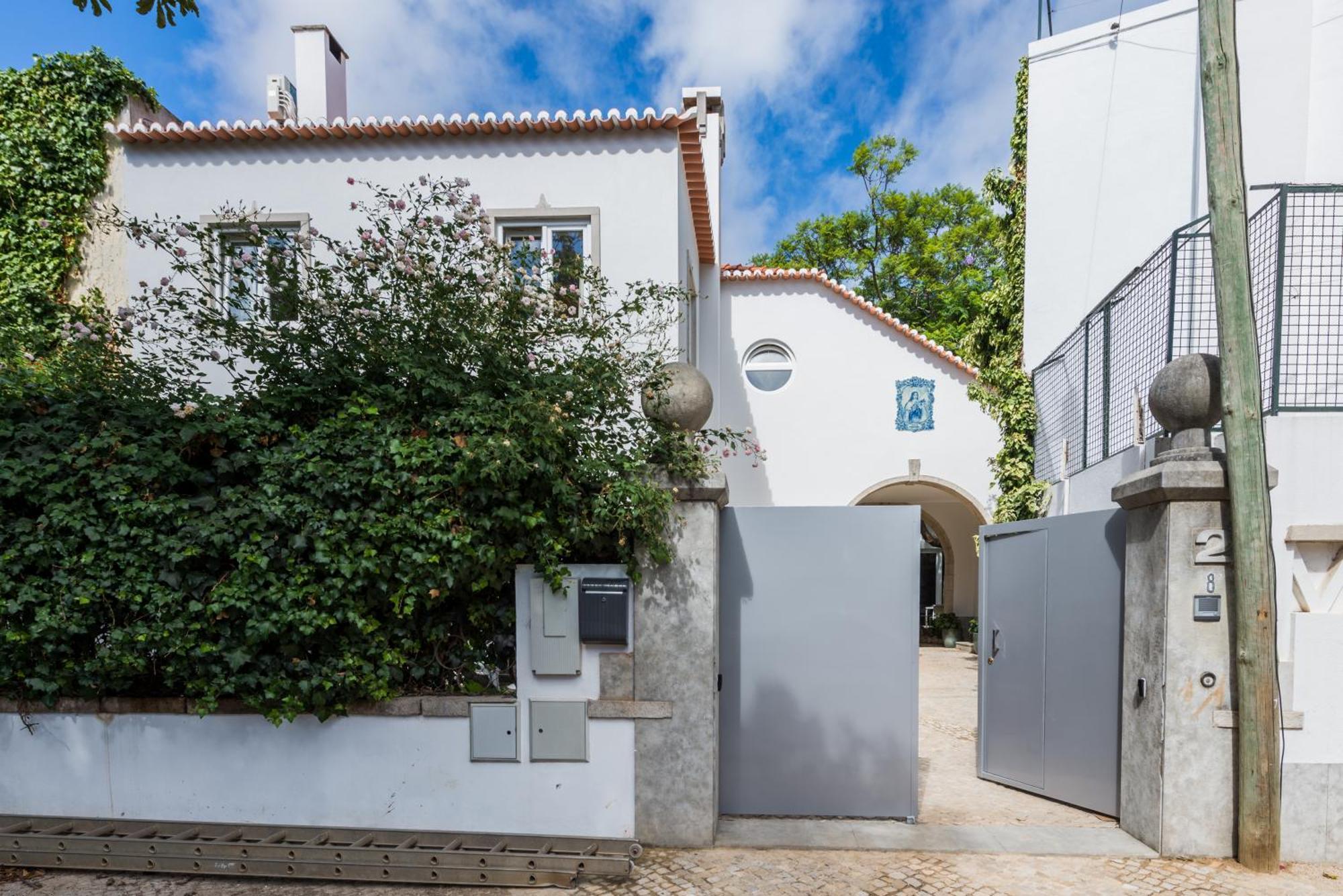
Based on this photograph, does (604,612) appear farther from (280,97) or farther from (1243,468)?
(280,97)

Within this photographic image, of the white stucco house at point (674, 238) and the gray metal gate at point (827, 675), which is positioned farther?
the white stucco house at point (674, 238)

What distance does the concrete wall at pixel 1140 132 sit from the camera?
29.1 ft

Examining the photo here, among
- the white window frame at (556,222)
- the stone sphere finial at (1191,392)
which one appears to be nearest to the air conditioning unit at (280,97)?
the white window frame at (556,222)

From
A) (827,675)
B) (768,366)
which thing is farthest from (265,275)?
(768,366)

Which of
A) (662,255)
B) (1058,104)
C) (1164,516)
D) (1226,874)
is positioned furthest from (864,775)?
(1058,104)

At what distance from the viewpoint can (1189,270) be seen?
288 inches

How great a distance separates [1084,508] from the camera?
288 inches

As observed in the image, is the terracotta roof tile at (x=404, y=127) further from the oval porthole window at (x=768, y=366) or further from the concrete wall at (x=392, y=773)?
the concrete wall at (x=392, y=773)

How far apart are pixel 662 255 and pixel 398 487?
587cm

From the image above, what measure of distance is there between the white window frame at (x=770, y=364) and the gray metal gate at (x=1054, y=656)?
751 centimetres

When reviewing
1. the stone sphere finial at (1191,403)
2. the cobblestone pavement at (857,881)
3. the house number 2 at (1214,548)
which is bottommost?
the cobblestone pavement at (857,881)

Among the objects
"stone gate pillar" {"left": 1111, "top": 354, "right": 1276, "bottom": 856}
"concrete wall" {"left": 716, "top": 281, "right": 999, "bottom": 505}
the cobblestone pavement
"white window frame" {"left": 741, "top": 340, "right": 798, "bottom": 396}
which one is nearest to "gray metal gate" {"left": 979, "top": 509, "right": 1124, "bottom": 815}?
"stone gate pillar" {"left": 1111, "top": 354, "right": 1276, "bottom": 856}

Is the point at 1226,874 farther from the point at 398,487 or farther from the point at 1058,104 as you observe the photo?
the point at 1058,104

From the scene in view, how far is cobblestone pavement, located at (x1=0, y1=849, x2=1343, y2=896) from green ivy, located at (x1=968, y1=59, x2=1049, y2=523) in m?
5.57
